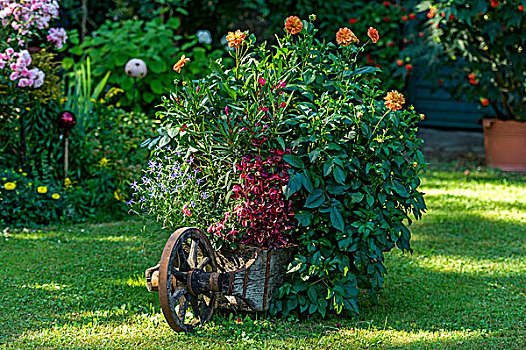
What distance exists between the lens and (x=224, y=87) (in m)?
3.22

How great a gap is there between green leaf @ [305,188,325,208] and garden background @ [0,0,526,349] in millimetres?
564

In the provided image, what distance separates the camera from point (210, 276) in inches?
118

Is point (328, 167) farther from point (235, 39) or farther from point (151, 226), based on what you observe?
point (151, 226)

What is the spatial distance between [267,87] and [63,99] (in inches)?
110

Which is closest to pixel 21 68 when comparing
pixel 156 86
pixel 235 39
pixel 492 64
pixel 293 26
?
pixel 156 86

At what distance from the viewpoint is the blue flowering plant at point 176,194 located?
126 inches

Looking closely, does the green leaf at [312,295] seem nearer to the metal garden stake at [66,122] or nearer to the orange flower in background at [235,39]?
the orange flower in background at [235,39]

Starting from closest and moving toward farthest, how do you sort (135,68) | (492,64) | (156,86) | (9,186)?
(9,186), (135,68), (156,86), (492,64)

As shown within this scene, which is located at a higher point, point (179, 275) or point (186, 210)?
point (186, 210)

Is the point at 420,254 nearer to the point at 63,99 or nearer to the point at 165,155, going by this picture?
the point at 165,155

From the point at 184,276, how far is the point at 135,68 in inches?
147

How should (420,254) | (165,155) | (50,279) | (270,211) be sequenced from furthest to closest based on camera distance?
(420,254)
(50,279)
(165,155)
(270,211)

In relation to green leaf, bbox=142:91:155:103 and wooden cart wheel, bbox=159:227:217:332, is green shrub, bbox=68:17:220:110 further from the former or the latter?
wooden cart wheel, bbox=159:227:217:332

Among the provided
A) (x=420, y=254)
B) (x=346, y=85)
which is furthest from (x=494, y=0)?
(x=346, y=85)
